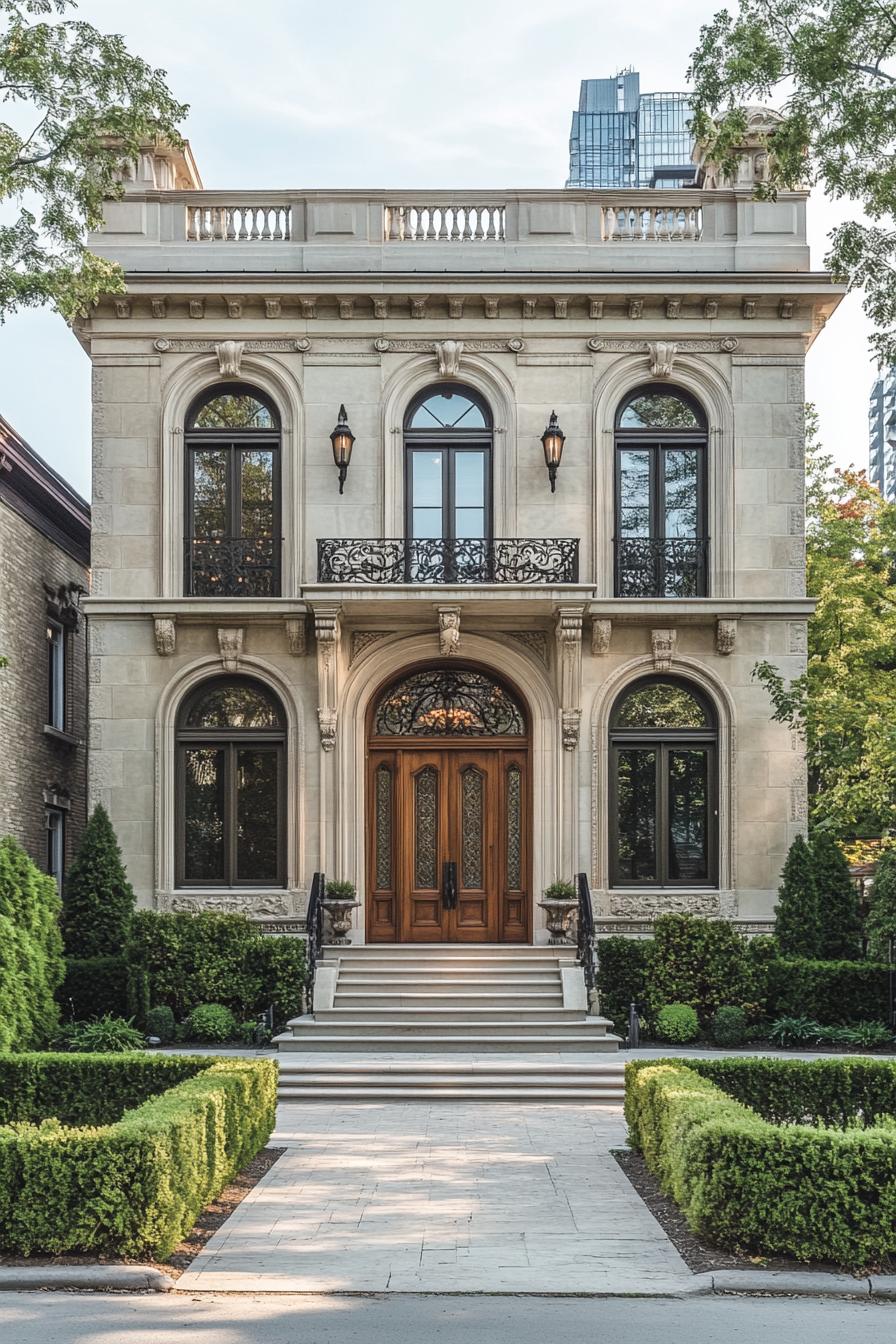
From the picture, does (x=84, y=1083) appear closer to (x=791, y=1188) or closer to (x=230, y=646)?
(x=791, y=1188)

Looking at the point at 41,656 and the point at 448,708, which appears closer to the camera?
the point at 448,708

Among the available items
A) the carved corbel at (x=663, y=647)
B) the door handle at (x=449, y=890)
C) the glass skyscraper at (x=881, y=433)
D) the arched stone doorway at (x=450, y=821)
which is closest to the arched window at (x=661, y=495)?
the carved corbel at (x=663, y=647)

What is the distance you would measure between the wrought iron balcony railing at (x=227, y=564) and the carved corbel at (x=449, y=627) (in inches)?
102

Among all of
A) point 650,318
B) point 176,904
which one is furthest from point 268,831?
point 650,318

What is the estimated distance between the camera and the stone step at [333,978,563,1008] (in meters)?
19.8

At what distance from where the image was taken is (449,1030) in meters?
19.0

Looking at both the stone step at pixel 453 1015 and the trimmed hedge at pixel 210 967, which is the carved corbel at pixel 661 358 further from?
the trimmed hedge at pixel 210 967

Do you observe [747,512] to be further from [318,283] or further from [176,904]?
[176,904]

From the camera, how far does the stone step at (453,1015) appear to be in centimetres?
1941

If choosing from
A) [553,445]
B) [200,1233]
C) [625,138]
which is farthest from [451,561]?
[625,138]

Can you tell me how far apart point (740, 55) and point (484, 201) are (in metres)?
6.57

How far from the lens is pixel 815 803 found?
21.7m

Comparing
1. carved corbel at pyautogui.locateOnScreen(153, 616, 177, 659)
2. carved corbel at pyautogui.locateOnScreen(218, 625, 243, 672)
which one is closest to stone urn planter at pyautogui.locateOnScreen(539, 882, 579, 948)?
carved corbel at pyautogui.locateOnScreen(218, 625, 243, 672)

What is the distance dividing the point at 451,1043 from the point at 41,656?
1045 centimetres
